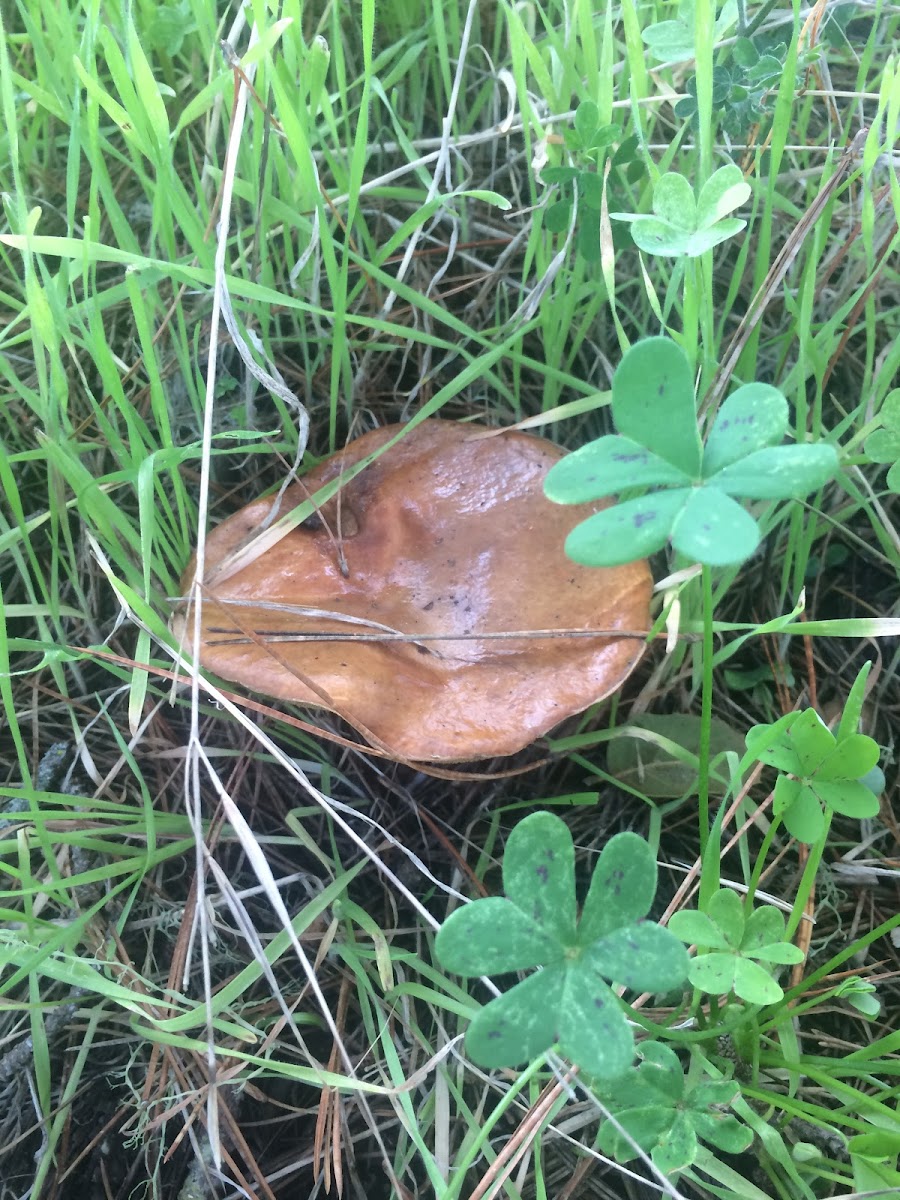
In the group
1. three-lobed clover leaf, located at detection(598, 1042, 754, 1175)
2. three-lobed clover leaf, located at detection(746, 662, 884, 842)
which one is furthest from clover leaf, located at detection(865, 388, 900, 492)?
three-lobed clover leaf, located at detection(598, 1042, 754, 1175)

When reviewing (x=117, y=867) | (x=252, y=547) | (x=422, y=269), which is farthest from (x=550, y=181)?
(x=117, y=867)

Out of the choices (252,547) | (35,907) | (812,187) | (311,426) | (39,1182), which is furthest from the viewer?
(311,426)

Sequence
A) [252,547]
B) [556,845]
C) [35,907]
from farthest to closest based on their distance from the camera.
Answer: [252,547], [35,907], [556,845]

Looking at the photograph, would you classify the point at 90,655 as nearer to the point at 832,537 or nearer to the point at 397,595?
the point at 397,595

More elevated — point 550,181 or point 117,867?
point 550,181

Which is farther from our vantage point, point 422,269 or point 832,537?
point 422,269

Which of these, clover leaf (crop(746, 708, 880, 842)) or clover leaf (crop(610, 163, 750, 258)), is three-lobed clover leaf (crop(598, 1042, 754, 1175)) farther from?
clover leaf (crop(610, 163, 750, 258))

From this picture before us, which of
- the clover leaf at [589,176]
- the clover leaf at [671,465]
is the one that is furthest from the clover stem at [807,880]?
the clover leaf at [589,176]
